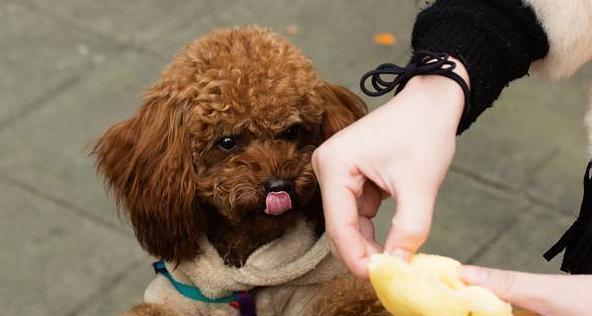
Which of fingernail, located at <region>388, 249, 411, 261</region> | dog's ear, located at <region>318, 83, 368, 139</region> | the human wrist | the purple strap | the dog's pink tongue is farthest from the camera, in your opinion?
the purple strap

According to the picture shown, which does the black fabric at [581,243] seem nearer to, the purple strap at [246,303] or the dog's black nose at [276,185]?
the dog's black nose at [276,185]

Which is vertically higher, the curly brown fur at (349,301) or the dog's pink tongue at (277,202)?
the dog's pink tongue at (277,202)

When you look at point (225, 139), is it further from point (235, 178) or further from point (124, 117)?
point (124, 117)

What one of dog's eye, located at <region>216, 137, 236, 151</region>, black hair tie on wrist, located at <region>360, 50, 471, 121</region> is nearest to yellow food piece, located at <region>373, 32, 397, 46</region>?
dog's eye, located at <region>216, 137, 236, 151</region>

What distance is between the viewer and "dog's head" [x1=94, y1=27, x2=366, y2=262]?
2.49 meters

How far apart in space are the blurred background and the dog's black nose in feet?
4.48

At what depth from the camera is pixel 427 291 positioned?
1.72m

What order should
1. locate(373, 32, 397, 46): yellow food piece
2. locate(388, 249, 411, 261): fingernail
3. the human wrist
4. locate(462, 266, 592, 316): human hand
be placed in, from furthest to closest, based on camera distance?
1. locate(373, 32, 397, 46): yellow food piece
2. the human wrist
3. locate(388, 249, 411, 261): fingernail
4. locate(462, 266, 592, 316): human hand

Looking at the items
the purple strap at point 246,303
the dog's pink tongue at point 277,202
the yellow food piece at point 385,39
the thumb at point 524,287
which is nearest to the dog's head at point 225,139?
the dog's pink tongue at point 277,202

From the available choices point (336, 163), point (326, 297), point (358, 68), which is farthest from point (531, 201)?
point (336, 163)

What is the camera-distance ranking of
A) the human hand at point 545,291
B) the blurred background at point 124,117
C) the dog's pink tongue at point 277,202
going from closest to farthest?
the human hand at point 545,291
the dog's pink tongue at point 277,202
the blurred background at point 124,117

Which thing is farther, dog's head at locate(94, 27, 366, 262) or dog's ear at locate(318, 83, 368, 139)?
dog's ear at locate(318, 83, 368, 139)

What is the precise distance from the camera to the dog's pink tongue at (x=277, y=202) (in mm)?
2488

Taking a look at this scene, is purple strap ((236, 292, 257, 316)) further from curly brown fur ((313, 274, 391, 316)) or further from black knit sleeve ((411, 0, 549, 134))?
black knit sleeve ((411, 0, 549, 134))
